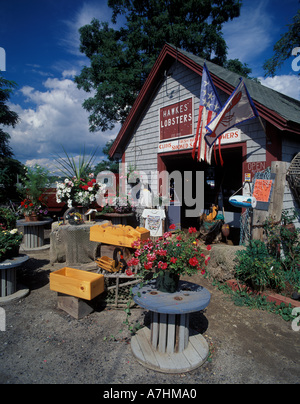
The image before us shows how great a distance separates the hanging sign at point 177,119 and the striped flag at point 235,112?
1.92 meters

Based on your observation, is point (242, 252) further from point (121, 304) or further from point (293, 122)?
point (293, 122)

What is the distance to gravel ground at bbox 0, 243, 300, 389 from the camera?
8.91ft

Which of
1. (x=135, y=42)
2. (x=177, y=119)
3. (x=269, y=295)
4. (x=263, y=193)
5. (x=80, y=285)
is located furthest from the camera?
(x=135, y=42)

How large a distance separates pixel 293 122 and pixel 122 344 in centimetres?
513

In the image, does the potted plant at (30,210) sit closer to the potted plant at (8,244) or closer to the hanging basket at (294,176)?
the potted plant at (8,244)

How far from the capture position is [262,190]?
5.45 m

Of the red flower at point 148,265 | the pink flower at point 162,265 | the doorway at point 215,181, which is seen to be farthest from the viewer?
the doorway at point 215,181

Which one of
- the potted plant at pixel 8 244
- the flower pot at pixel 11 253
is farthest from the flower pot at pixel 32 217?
the flower pot at pixel 11 253

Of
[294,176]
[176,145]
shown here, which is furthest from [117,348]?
[176,145]

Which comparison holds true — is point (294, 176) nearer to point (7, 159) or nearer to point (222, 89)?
point (222, 89)

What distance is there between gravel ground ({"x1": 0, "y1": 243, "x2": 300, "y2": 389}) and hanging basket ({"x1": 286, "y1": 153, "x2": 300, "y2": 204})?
3083mm

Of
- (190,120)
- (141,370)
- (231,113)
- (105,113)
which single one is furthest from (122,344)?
(105,113)

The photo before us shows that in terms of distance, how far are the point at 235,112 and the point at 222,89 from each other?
1.29 m

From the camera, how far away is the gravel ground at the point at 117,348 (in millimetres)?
2717
